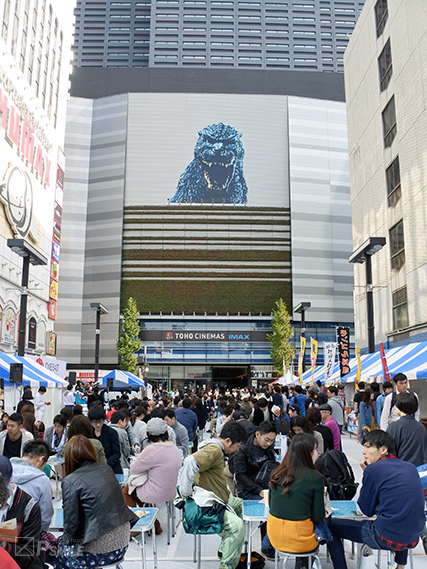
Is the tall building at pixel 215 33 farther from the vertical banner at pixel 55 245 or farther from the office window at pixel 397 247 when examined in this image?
the office window at pixel 397 247

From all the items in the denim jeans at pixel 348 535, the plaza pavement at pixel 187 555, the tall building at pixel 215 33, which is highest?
the tall building at pixel 215 33

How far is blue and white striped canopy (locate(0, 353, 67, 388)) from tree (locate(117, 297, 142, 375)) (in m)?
31.2

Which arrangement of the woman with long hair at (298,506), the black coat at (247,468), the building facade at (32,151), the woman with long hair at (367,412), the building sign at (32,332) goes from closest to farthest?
the woman with long hair at (298,506), the black coat at (247,468), the woman with long hair at (367,412), the building facade at (32,151), the building sign at (32,332)

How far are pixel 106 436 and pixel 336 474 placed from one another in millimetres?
3207

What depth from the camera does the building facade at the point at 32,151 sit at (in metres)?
28.9

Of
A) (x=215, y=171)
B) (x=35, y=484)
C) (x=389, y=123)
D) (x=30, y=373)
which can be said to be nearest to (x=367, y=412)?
(x=30, y=373)

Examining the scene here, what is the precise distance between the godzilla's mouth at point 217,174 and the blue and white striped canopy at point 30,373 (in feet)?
136

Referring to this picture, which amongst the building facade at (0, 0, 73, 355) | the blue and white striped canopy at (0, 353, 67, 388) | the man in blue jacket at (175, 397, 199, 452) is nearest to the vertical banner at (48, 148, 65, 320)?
the building facade at (0, 0, 73, 355)

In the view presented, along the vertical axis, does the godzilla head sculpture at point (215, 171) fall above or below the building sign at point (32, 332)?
above

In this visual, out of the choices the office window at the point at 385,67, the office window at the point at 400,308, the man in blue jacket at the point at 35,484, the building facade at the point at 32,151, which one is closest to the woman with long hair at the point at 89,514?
the man in blue jacket at the point at 35,484

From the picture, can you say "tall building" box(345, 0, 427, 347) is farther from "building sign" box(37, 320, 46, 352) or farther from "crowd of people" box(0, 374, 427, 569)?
"building sign" box(37, 320, 46, 352)

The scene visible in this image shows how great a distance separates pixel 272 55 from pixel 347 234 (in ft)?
192

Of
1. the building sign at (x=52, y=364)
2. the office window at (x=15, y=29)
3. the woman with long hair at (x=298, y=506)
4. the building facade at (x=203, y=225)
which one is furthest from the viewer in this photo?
the building facade at (x=203, y=225)

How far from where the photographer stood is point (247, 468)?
5602mm
